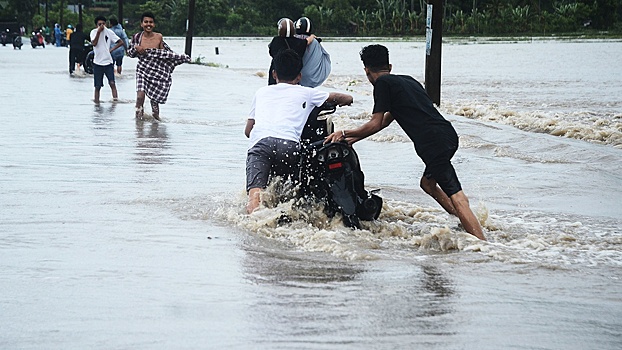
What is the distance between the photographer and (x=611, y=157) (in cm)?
1200

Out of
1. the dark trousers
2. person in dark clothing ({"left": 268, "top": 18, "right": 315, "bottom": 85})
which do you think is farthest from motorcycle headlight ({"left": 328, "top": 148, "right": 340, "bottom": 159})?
the dark trousers

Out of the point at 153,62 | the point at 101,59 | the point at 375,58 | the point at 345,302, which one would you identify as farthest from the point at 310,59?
the point at 101,59

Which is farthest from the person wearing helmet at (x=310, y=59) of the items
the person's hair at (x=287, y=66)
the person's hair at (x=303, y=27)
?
the person's hair at (x=287, y=66)

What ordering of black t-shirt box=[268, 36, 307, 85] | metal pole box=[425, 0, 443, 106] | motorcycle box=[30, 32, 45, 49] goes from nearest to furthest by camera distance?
black t-shirt box=[268, 36, 307, 85] < metal pole box=[425, 0, 443, 106] < motorcycle box=[30, 32, 45, 49]

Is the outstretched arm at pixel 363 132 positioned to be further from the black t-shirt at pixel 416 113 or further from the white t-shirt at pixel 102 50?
the white t-shirt at pixel 102 50

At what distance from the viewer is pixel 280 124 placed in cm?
766

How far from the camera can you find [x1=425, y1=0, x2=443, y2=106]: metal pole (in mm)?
17641

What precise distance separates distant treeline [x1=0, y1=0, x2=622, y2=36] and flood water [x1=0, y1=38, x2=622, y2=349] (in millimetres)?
72716

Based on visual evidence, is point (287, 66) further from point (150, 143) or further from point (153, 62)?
point (153, 62)

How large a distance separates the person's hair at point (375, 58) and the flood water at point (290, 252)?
3.67 ft

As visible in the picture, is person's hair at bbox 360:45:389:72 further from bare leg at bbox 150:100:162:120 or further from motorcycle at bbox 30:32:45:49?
motorcycle at bbox 30:32:45:49

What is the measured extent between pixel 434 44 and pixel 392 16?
69.8 meters

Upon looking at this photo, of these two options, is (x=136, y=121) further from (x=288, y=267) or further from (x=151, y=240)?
(x=288, y=267)

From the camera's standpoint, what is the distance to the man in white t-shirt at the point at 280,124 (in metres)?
7.58
